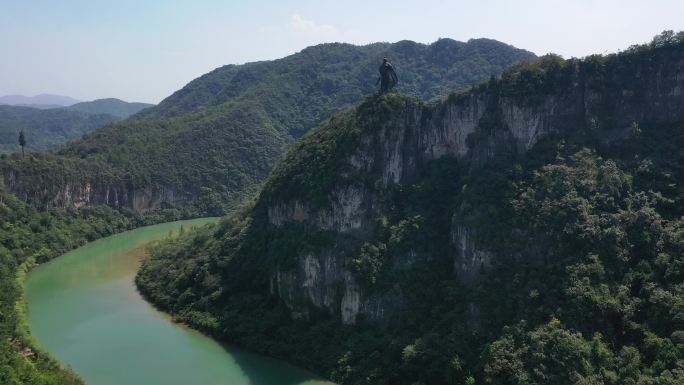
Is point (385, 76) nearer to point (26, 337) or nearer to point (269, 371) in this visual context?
Answer: point (269, 371)

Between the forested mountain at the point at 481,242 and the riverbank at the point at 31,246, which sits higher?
the forested mountain at the point at 481,242

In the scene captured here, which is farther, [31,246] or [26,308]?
[31,246]

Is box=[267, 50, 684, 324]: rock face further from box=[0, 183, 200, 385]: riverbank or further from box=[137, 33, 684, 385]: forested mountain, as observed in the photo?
box=[0, 183, 200, 385]: riverbank

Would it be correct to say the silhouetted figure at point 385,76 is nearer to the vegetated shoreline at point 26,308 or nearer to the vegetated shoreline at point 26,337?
the vegetated shoreline at point 26,337

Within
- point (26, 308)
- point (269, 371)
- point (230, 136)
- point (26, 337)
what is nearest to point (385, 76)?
point (269, 371)

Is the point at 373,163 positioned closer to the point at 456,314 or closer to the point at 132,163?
the point at 456,314

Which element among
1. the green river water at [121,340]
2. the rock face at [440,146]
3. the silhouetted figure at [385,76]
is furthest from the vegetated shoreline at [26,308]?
the silhouetted figure at [385,76]
